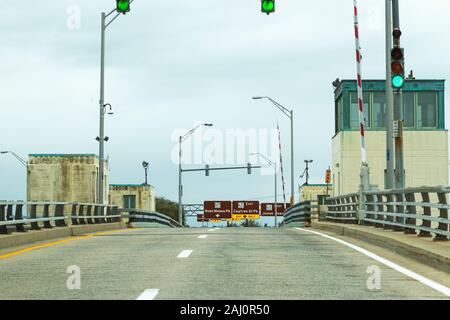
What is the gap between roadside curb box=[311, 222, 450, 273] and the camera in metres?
13.4

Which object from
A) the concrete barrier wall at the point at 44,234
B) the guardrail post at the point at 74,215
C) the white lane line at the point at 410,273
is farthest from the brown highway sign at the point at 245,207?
the white lane line at the point at 410,273

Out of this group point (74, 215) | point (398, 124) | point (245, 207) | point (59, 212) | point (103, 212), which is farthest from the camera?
point (245, 207)

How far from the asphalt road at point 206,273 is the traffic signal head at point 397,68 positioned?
14.0ft

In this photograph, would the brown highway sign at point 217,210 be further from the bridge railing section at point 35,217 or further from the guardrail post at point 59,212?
the guardrail post at point 59,212

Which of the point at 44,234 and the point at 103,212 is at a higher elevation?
the point at 103,212

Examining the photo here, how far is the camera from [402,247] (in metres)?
16.3

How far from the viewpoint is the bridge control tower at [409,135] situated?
54.4m

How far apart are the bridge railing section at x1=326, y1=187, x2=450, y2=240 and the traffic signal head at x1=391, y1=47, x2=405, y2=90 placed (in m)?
2.54

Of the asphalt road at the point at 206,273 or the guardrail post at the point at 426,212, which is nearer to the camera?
the asphalt road at the point at 206,273

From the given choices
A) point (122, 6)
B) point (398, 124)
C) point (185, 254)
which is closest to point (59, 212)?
point (122, 6)

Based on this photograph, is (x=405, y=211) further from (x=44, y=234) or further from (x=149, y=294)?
(x=149, y=294)

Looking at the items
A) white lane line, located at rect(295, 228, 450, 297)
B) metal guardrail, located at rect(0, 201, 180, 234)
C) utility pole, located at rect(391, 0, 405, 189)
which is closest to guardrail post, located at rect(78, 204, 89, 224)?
metal guardrail, located at rect(0, 201, 180, 234)

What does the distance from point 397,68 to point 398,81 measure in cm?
37
